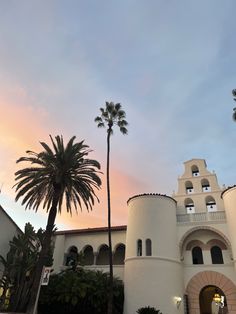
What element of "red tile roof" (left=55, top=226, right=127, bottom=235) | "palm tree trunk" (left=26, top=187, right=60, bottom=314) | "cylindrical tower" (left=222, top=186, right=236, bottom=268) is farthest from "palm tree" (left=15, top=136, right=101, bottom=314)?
"cylindrical tower" (left=222, top=186, right=236, bottom=268)

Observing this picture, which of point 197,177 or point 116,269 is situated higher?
point 197,177

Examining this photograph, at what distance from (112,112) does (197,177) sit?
11684mm

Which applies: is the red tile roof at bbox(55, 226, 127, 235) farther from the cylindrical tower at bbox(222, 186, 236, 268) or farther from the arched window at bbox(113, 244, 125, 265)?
the cylindrical tower at bbox(222, 186, 236, 268)

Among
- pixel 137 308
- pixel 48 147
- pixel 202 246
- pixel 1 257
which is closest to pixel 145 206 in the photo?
pixel 202 246

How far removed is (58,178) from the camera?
73.1 feet

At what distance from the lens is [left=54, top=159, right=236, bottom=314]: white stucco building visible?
Result: 22250 millimetres

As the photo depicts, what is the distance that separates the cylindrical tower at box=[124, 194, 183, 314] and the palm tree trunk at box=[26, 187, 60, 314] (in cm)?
785

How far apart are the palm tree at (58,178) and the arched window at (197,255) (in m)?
10.9

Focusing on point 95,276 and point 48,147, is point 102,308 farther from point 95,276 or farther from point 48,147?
point 48,147

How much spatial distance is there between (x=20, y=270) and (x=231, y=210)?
19.7 meters

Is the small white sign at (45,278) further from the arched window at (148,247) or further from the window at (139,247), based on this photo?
the arched window at (148,247)

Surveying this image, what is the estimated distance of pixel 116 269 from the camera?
89.6 feet

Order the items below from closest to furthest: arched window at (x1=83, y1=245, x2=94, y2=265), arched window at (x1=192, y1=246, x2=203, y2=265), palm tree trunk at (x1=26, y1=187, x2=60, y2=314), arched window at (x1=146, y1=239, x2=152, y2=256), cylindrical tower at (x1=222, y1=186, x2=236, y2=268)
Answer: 1. palm tree trunk at (x1=26, y1=187, x2=60, y2=314)
2. cylindrical tower at (x1=222, y1=186, x2=236, y2=268)
3. arched window at (x1=146, y1=239, x2=152, y2=256)
4. arched window at (x1=192, y1=246, x2=203, y2=265)
5. arched window at (x1=83, y1=245, x2=94, y2=265)

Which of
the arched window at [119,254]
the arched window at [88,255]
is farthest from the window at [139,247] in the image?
the arched window at [88,255]
